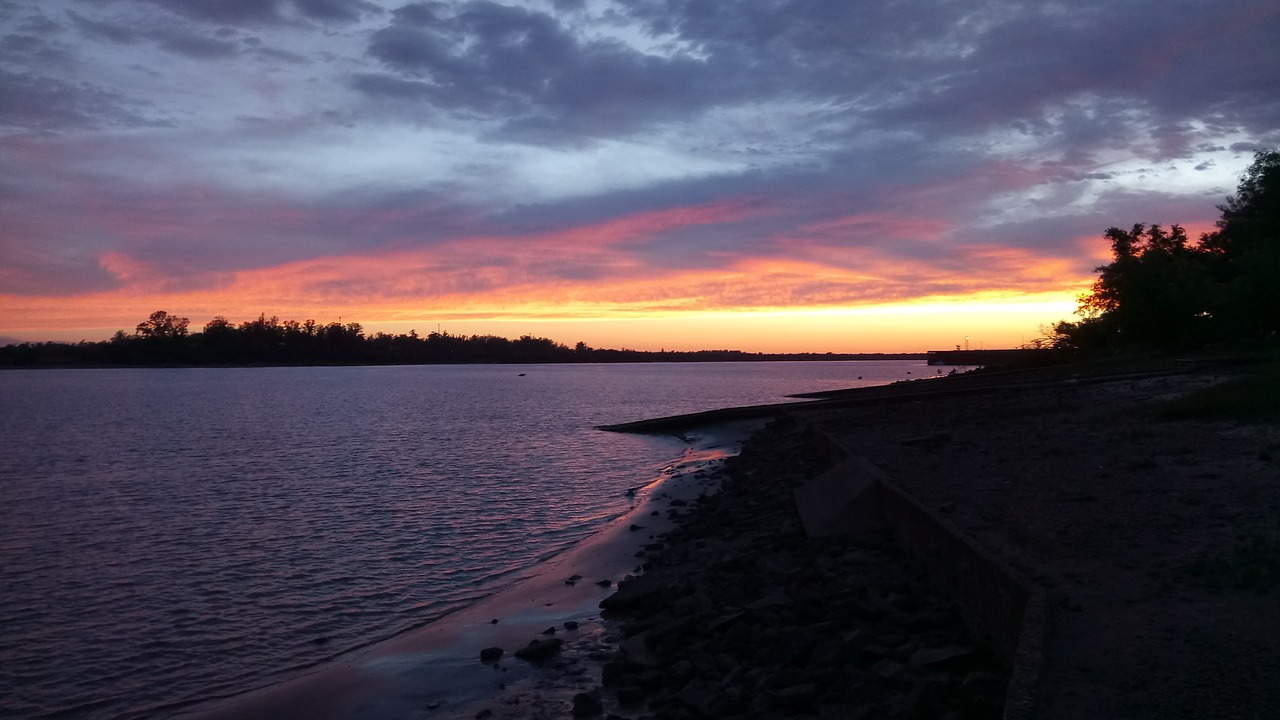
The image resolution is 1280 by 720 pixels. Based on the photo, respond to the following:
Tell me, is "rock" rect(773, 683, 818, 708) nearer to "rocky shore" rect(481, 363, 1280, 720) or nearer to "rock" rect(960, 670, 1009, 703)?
"rocky shore" rect(481, 363, 1280, 720)

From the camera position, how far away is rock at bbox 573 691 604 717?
8.59m

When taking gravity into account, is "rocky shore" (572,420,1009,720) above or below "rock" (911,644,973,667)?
below

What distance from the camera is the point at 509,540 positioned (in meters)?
18.6

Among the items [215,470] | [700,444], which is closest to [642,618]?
[215,470]

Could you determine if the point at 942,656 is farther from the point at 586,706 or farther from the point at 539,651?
the point at 539,651

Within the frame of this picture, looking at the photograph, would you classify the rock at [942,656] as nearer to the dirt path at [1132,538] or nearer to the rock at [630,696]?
the dirt path at [1132,538]

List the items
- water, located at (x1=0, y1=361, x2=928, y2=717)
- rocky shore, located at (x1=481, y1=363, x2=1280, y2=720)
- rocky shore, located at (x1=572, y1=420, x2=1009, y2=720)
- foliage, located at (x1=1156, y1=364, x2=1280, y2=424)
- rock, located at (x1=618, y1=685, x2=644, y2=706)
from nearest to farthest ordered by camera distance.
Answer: rocky shore, located at (x1=481, y1=363, x2=1280, y2=720) < rocky shore, located at (x1=572, y1=420, x2=1009, y2=720) < rock, located at (x1=618, y1=685, x2=644, y2=706) < water, located at (x1=0, y1=361, x2=928, y2=717) < foliage, located at (x1=1156, y1=364, x2=1280, y2=424)

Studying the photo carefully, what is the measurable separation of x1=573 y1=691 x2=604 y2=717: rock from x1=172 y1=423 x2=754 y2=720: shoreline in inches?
16.7

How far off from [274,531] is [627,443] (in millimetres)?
21182

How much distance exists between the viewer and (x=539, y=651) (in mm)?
10492

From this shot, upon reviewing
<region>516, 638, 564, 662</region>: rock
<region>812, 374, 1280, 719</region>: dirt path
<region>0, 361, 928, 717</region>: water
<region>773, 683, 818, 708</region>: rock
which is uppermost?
<region>812, 374, 1280, 719</region>: dirt path

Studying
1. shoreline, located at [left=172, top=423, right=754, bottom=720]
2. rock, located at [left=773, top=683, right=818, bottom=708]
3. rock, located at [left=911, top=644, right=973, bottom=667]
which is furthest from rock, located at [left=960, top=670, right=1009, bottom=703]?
shoreline, located at [left=172, top=423, right=754, bottom=720]

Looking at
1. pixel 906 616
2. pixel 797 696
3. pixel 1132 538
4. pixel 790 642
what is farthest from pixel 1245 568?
pixel 790 642

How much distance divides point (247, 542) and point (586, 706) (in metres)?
12.4
